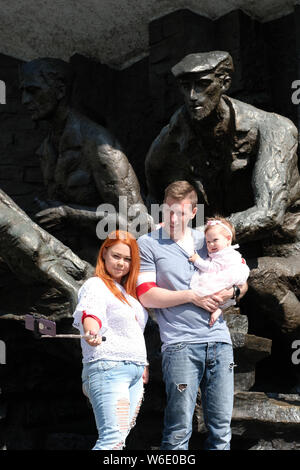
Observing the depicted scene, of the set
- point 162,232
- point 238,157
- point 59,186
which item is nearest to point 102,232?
point 59,186

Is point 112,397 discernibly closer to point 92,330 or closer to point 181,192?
point 92,330

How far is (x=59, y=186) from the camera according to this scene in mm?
6168

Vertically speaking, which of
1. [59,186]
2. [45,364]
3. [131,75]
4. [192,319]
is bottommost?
[45,364]

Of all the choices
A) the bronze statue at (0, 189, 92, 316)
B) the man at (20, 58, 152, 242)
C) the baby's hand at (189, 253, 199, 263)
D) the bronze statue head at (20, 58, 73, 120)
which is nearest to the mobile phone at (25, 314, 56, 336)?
the baby's hand at (189, 253, 199, 263)

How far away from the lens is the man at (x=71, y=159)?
5.80 metres

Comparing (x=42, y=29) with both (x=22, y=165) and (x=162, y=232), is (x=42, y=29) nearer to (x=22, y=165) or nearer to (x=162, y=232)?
(x=22, y=165)

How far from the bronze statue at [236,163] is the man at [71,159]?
0.31m

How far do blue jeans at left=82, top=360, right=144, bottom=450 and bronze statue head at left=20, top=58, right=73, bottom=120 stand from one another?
9.98 ft

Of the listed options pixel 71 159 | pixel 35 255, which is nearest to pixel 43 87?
pixel 71 159

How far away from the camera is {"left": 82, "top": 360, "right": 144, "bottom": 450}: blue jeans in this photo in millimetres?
3350

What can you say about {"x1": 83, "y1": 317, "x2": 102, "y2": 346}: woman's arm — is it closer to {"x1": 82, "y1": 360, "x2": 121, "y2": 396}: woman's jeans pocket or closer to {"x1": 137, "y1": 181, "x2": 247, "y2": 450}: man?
{"x1": 82, "y1": 360, "x2": 121, "y2": 396}: woman's jeans pocket

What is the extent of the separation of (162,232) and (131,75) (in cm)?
395

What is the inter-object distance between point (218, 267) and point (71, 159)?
2517mm

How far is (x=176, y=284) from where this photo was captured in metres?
3.81
